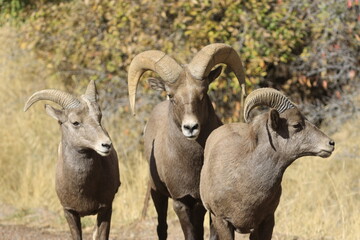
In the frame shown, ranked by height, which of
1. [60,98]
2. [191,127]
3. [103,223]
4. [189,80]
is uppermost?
[189,80]

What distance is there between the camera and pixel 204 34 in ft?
48.2

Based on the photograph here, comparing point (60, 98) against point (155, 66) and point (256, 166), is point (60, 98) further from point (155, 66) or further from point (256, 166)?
point (256, 166)

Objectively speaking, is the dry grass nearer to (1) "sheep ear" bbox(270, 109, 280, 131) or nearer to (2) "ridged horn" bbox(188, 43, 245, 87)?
(2) "ridged horn" bbox(188, 43, 245, 87)

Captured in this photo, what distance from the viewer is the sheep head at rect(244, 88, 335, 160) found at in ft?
25.6

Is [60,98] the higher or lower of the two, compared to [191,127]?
higher

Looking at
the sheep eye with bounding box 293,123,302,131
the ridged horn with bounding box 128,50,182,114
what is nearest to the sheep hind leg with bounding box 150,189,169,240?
the ridged horn with bounding box 128,50,182,114

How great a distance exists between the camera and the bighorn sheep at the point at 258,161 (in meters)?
7.85

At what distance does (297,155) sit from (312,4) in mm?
7776

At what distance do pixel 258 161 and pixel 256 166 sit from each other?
0.16 feet

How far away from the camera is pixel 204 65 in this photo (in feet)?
30.3

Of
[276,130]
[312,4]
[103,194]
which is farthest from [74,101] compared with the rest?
[312,4]

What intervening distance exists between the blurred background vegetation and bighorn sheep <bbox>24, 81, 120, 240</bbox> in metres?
4.35

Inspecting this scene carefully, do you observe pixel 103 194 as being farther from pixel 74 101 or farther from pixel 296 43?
pixel 296 43

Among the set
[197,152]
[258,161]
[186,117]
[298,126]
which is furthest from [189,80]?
[298,126]
